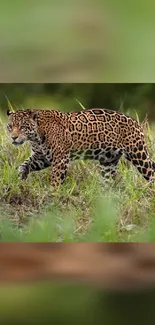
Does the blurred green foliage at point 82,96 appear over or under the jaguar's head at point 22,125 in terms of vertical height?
over

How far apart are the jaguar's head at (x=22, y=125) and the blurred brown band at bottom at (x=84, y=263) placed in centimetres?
38

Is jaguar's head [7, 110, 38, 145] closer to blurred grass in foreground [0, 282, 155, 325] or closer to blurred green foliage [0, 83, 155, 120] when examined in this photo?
blurred green foliage [0, 83, 155, 120]

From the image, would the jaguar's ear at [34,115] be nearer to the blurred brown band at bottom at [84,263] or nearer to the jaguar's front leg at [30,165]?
the jaguar's front leg at [30,165]

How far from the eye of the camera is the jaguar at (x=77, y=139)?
2.65m

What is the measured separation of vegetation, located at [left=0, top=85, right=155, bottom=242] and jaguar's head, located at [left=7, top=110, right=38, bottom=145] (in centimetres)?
2

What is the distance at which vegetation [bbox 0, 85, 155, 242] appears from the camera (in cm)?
258

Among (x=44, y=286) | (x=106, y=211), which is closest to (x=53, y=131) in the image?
(x=106, y=211)

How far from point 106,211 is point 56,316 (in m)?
0.52

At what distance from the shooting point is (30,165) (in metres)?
2.64

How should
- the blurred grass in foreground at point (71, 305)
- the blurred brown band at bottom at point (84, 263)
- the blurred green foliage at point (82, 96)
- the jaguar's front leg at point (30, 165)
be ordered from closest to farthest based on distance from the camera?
the blurred grass in foreground at point (71, 305), the blurred brown band at bottom at point (84, 263), the blurred green foliage at point (82, 96), the jaguar's front leg at point (30, 165)

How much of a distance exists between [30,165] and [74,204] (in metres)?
0.21

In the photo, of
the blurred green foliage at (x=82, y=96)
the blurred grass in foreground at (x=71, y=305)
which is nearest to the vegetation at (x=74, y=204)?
the blurred green foliage at (x=82, y=96)
